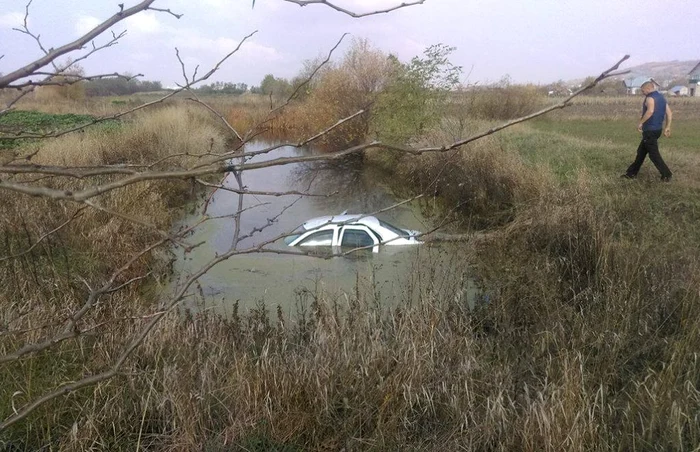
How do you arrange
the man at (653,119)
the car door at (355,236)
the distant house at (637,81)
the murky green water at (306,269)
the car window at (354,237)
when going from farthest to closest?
the man at (653,119) → the car window at (354,237) → the car door at (355,236) → the murky green water at (306,269) → the distant house at (637,81)

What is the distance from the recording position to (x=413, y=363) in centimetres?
394

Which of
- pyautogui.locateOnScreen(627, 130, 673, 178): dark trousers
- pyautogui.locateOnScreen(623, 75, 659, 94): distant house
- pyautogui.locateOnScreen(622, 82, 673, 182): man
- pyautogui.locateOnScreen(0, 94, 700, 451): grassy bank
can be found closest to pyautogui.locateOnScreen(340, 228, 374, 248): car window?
pyautogui.locateOnScreen(0, 94, 700, 451): grassy bank

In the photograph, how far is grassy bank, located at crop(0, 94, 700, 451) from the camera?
3178mm

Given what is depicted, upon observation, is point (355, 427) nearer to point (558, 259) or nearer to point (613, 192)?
point (558, 259)

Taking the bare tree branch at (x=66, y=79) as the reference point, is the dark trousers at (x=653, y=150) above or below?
below

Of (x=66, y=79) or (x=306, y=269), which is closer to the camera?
(x=66, y=79)

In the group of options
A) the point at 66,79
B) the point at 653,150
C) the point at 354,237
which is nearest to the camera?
the point at 66,79

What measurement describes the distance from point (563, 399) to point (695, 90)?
5784cm

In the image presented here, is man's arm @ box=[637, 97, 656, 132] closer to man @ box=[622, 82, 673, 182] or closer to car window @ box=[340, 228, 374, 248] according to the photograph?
man @ box=[622, 82, 673, 182]

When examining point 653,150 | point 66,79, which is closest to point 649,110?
point 653,150

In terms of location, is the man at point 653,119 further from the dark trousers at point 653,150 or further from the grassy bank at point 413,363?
the grassy bank at point 413,363

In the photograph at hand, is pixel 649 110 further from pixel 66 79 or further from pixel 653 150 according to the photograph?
pixel 66 79

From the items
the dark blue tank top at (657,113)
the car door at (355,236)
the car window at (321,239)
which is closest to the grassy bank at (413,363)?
the car door at (355,236)

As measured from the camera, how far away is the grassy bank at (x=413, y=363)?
10.4 feet
